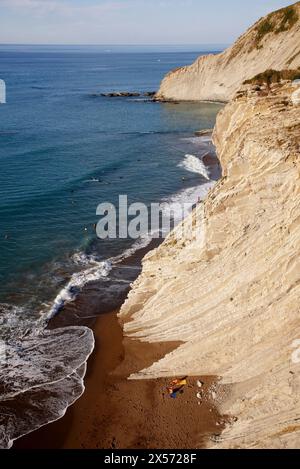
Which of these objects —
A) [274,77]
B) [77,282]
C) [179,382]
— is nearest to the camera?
[179,382]

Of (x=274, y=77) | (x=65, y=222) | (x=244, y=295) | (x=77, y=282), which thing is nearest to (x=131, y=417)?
(x=244, y=295)

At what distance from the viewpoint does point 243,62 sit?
86938mm

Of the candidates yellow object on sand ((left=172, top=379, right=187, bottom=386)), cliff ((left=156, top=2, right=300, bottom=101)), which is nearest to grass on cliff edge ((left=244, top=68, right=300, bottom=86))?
yellow object on sand ((left=172, top=379, right=187, bottom=386))

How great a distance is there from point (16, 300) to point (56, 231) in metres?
9.40

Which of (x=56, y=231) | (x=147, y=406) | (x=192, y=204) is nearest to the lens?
(x=147, y=406)

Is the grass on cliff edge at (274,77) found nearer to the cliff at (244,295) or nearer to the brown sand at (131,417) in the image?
the cliff at (244,295)

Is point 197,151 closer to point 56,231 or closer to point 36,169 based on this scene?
point 36,169

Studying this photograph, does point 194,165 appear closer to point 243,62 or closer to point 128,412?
point 128,412

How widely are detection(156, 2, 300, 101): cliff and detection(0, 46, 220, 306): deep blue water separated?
607 cm

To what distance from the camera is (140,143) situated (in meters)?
61.6

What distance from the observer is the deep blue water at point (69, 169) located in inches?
1217

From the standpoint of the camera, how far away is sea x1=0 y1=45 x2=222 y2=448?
20125mm

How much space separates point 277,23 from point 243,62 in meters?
9.20
